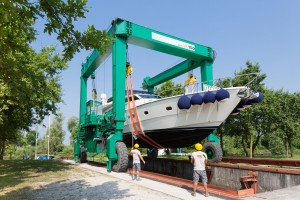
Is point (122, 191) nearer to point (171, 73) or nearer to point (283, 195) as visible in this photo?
point (283, 195)

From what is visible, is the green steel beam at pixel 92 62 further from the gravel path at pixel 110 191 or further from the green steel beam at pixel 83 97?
the gravel path at pixel 110 191

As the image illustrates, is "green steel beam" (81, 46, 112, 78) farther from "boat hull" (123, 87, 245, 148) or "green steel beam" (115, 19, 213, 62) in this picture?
"boat hull" (123, 87, 245, 148)

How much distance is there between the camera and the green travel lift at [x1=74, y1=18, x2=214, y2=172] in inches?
512

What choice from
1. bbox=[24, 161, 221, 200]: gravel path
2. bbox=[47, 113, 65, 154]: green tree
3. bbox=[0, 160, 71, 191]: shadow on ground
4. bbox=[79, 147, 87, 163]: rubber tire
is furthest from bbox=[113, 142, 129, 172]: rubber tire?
bbox=[47, 113, 65, 154]: green tree

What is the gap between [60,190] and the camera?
8570 mm

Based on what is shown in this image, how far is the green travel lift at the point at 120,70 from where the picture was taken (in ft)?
42.7

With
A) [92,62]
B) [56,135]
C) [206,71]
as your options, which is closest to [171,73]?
[206,71]

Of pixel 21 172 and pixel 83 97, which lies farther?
pixel 83 97

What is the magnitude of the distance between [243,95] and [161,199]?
6585 millimetres

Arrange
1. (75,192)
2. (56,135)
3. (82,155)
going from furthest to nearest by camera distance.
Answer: (56,135)
(82,155)
(75,192)

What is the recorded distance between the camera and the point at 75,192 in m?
8.17

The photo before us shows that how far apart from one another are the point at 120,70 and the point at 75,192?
21.7ft

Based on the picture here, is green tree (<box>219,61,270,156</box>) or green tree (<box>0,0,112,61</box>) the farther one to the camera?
green tree (<box>219,61,270,156</box>)

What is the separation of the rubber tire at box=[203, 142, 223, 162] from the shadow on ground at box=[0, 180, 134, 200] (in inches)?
221
